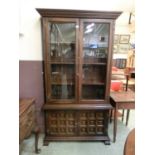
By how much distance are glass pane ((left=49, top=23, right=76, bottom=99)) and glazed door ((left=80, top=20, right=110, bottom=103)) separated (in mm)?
161

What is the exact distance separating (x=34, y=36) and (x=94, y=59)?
40.0 inches

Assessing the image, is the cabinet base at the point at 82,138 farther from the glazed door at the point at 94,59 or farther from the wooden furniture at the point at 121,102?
the glazed door at the point at 94,59

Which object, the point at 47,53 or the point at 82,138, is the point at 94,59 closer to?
the point at 47,53

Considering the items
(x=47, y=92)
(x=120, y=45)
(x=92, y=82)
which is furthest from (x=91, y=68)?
(x=120, y=45)

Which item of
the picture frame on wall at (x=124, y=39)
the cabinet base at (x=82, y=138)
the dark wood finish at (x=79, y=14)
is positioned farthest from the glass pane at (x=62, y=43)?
the picture frame on wall at (x=124, y=39)

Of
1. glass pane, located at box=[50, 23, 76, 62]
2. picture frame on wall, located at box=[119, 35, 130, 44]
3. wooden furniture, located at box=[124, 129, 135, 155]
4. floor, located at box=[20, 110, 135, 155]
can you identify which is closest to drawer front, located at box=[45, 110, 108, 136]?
floor, located at box=[20, 110, 135, 155]

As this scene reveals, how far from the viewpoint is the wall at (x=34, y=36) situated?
9.71 feet
